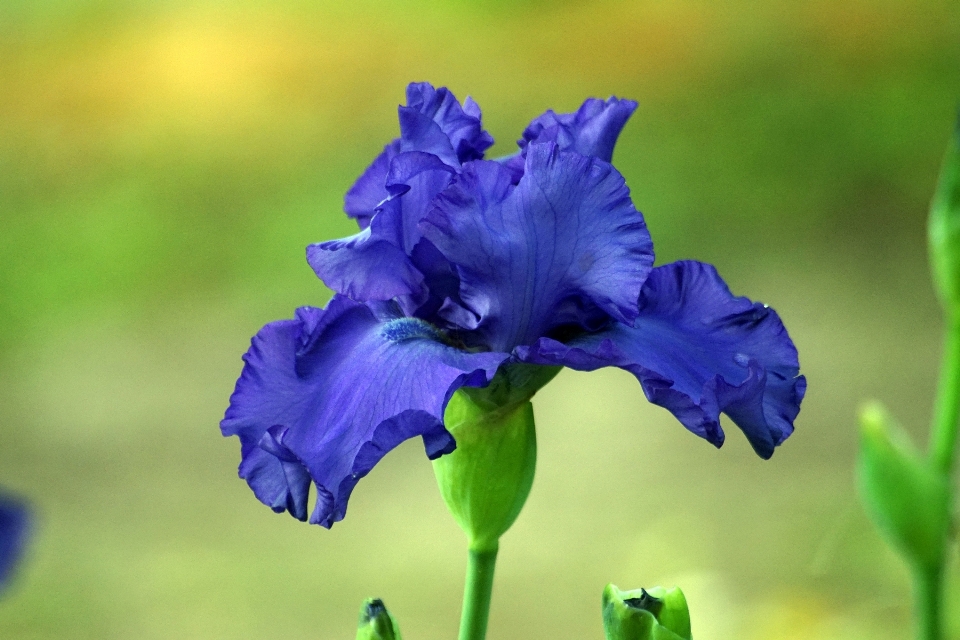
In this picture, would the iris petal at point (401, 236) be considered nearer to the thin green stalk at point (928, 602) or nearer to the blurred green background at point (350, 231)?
the thin green stalk at point (928, 602)

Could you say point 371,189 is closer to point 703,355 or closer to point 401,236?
point 401,236

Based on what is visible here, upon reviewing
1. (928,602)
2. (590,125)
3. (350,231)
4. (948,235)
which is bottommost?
(928,602)

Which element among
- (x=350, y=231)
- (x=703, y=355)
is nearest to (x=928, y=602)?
(x=703, y=355)

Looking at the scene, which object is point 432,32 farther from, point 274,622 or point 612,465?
point 274,622

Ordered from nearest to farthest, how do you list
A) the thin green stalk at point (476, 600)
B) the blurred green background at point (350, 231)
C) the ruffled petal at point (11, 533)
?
the thin green stalk at point (476, 600), the ruffled petal at point (11, 533), the blurred green background at point (350, 231)

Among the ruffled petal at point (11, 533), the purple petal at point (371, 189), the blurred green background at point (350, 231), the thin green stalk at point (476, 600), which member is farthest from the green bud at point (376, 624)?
the blurred green background at point (350, 231)

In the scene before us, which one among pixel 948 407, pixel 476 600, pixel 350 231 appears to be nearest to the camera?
pixel 948 407
